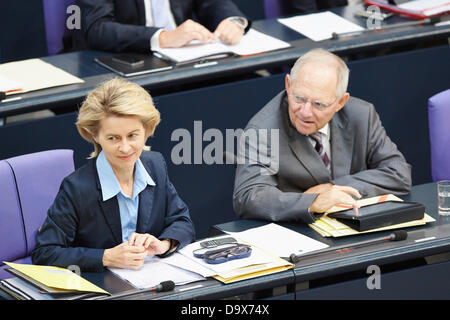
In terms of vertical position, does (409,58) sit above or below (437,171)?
above

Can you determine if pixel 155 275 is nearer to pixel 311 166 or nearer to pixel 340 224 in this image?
pixel 340 224

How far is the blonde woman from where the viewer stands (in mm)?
3016

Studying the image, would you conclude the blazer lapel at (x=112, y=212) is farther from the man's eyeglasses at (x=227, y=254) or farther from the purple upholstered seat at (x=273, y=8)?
the purple upholstered seat at (x=273, y=8)

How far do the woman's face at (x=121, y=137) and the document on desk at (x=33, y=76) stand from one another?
116 centimetres

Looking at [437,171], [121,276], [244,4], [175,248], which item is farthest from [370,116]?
[244,4]

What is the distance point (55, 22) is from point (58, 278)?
7.61ft

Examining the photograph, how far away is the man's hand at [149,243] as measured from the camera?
3.00 meters

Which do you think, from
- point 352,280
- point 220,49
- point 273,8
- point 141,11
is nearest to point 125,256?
point 352,280

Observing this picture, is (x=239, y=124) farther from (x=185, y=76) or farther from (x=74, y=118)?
(x=74, y=118)

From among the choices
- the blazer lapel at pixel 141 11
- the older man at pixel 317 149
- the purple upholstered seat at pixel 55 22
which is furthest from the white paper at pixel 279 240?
the purple upholstered seat at pixel 55 22

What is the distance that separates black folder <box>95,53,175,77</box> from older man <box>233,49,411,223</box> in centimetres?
84

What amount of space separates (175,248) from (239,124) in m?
1.50

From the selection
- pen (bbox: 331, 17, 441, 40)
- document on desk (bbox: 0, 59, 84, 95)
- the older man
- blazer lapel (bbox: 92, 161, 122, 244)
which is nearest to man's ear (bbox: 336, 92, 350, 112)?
the older man
